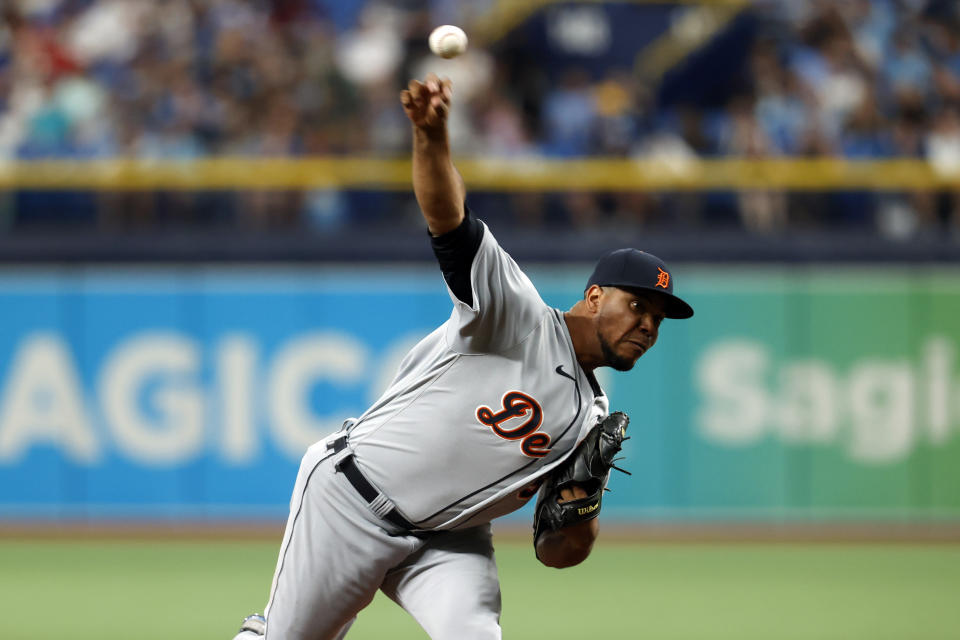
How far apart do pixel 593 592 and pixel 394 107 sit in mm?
5279

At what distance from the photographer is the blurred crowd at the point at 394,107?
38.1 ft

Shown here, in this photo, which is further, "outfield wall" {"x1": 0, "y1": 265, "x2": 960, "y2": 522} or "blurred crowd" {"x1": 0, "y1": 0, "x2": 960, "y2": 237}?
"blurred crowd" {"x1": 0, "y1": 0, "x2": 960, "y2": 237}

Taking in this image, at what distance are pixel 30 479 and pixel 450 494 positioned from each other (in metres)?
7.53

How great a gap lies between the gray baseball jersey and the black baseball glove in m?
0.06

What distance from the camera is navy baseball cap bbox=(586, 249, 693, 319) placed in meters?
4.42


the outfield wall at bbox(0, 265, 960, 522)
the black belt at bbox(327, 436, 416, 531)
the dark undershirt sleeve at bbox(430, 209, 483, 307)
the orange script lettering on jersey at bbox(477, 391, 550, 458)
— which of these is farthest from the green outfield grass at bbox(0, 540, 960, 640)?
the dark undershirt sleeve at bbox(430, 209, 483, 307)

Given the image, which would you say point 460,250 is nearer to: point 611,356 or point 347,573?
point 611,356

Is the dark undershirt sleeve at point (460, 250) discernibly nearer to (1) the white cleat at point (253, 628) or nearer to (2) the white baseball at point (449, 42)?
(2) the white baseball at point (449, 42)

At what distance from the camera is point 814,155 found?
11.9m

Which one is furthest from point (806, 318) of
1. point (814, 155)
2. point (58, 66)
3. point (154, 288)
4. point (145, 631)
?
point (58, 66)

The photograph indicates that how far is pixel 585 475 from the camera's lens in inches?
181

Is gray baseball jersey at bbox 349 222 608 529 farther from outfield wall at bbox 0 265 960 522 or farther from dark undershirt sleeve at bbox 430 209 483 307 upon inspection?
outfield wall at bbox 0 265 960 522

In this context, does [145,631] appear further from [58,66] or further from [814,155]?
[814,155]

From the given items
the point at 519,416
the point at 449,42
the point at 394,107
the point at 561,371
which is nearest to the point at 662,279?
the point at 561,371
